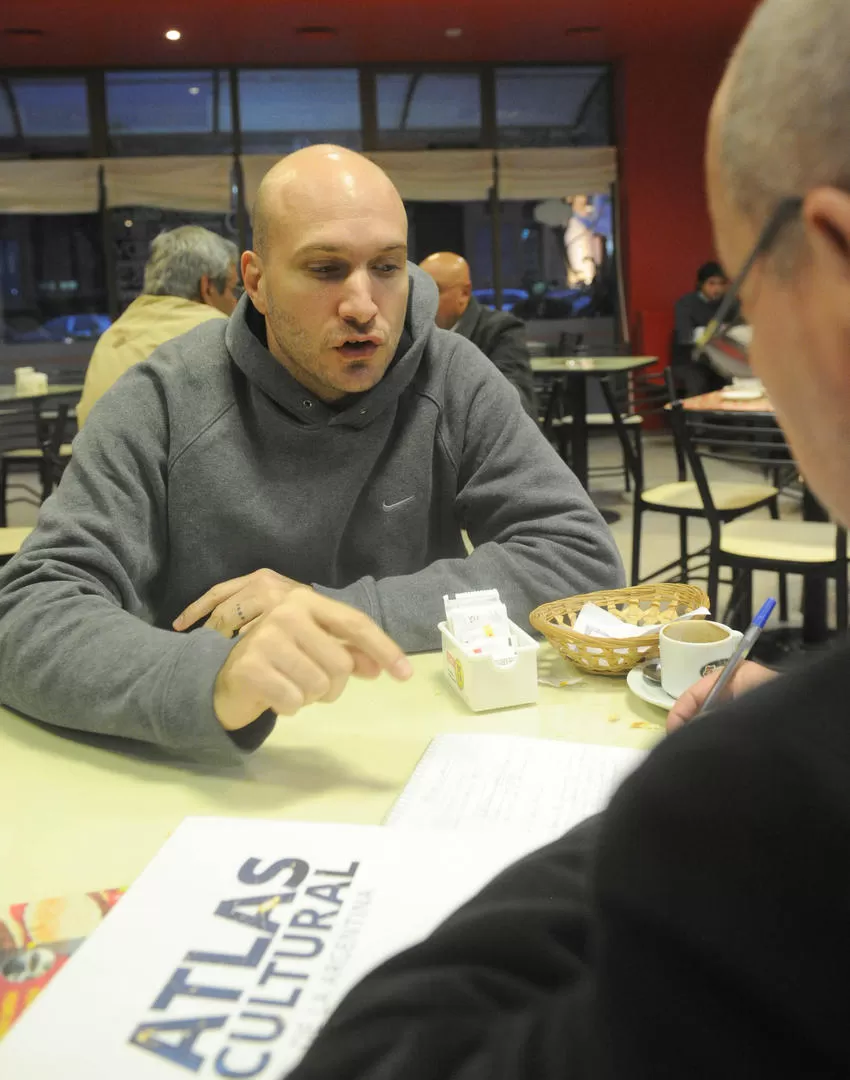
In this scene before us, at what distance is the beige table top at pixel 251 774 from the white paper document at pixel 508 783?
3 centimetres

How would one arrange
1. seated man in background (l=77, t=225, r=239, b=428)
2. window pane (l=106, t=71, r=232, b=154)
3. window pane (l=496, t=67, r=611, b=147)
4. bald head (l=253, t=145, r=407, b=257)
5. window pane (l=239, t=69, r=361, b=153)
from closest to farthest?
bald head (l=253, t=145, r=407, b=257)
seated man in background (l=77, t=225, r=239, b=428)
window pane (l=106, t=71, r=232, b=154)
window pane (l=239, t=69, r=361, b=153)
window pane (l=496, t=67, r=611, b=147)

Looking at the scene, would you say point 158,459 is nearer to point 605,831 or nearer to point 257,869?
A: point 257,869

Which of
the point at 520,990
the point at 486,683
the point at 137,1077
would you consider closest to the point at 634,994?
the point at 520,990

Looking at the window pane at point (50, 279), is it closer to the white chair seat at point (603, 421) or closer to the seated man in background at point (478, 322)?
the white chair seat at point (603, 421)

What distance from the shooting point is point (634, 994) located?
0.33 meters

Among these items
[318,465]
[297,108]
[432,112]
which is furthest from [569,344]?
[318,465]

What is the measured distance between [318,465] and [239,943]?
0.94 metres

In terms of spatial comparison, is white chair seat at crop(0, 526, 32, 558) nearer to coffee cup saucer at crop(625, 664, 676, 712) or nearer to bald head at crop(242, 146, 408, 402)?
bald head at crop(242, 146, 408, 402)

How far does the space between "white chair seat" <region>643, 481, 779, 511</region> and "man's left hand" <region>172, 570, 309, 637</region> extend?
2386 millimetres

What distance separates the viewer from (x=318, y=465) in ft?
5.03

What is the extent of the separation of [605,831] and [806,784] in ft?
0.23

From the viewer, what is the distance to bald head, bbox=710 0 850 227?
345 millimetres

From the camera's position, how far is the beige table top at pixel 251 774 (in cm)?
83

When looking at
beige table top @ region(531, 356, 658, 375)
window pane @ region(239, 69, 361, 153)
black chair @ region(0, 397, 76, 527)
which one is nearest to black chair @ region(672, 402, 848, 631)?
beige table top @ region(531, 356, 658, 375)
